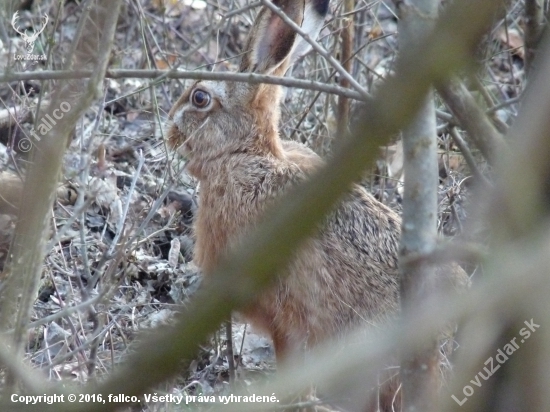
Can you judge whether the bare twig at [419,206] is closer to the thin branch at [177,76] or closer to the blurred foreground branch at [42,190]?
the thin branch at [177,76]

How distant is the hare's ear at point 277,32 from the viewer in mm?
5891

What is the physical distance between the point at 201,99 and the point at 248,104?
1.12ft

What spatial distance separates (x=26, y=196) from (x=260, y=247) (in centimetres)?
168

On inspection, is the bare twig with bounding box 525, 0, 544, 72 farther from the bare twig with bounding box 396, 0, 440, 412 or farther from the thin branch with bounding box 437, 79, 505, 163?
the thin branch with bounding box 437, 79, 505, 163

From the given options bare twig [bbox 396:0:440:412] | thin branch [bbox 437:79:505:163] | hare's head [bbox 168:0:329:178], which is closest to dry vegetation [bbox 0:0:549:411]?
hare's head [bbox 168:0:329:178]

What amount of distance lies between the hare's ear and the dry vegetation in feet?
0.65

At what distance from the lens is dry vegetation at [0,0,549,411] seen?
4652 mm

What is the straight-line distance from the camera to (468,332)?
2.76 metres

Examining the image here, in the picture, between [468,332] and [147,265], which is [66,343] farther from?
[468,332]

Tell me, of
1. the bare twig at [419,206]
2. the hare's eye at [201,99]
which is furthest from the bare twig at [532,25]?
the hare's eye at [201,99]

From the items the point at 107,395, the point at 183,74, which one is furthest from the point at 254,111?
the point at 107,395

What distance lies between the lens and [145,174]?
7.18 m

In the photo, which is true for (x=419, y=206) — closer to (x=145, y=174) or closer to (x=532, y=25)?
(x=532, y=25)

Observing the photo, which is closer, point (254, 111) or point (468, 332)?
point (468, 332)
